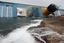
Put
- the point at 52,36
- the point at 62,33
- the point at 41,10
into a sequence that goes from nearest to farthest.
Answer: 1. the point at 52,36
2. the point at 62,33
3. the point at 41,10

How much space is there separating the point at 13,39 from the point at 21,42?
0.49ft

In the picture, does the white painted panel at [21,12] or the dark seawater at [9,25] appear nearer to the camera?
the dark seawater at [9,25]

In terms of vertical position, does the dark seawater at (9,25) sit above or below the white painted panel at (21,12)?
below

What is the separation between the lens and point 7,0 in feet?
11.9

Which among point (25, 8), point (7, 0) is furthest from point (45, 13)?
point (7, 0)

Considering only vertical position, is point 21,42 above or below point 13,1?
below

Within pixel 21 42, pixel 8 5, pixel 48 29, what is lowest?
pixel 21 42

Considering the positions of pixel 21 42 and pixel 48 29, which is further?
pixel 48 29

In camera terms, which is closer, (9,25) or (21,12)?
(9,25)

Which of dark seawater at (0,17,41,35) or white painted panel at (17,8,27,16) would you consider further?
white painted panel at (17,8,27,16)

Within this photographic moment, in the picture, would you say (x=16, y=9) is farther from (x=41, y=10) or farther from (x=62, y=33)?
(x=62, y=33)

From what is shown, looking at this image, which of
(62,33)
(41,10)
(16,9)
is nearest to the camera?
(62,33)

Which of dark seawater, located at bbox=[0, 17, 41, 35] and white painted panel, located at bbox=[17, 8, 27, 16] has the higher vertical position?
white painted panel, located at bbox=[17, 8, 27, 16]

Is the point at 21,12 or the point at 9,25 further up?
the point at 21,12
